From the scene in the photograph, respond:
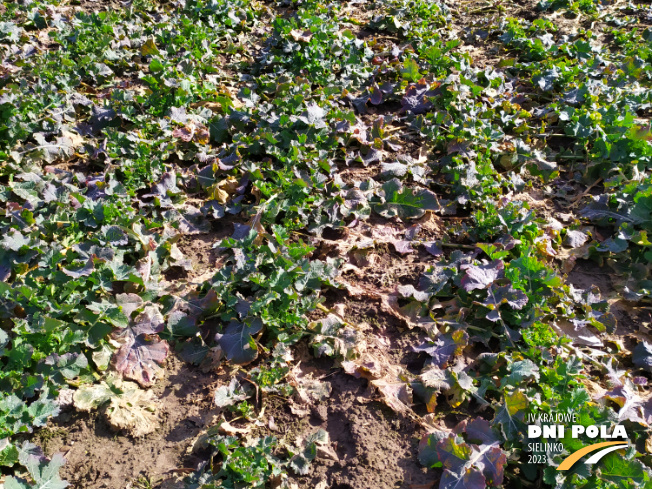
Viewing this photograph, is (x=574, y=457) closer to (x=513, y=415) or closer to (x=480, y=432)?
(x=513, y=415)

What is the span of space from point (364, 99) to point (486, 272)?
237 centimetres

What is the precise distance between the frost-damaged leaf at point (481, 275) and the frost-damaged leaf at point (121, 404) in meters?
2.00

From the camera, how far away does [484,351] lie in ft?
10.1

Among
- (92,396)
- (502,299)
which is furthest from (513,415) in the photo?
(92,396)

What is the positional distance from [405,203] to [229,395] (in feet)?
6.46

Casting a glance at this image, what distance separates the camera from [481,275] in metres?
3.22

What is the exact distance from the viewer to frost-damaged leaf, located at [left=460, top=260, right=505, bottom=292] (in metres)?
3.17

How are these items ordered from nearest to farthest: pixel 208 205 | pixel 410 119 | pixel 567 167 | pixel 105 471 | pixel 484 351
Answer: pixel 105 471 → pixel 484 351 → pixel 208 205 → pixel 567 167 → pixel 410 119

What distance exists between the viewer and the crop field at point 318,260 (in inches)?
102

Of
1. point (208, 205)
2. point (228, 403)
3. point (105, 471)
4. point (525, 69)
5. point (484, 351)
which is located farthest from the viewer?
point (525, 69)

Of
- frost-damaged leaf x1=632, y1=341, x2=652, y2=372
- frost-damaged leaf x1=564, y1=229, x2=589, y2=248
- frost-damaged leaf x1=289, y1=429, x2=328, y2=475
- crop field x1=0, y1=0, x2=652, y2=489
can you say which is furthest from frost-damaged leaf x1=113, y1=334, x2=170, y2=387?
frost-damaged leaf x1=564, y1=229, x2=589, y2=248

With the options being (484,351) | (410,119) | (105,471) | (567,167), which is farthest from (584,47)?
(105,471)

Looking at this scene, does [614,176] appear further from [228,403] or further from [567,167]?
[228,403]

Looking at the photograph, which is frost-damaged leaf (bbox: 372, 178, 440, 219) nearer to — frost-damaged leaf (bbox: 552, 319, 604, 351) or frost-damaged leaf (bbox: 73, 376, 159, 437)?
frost-damaged leaf (bbox: 552, 319, 604, 351)
